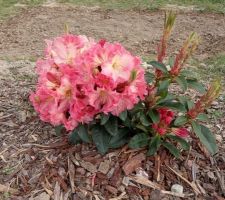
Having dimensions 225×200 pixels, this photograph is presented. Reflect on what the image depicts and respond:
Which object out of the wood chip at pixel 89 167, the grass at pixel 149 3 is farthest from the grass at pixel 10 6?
the wood chip at pixel 89 167

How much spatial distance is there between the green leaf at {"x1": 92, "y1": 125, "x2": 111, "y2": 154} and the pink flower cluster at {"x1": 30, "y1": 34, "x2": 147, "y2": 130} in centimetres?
17

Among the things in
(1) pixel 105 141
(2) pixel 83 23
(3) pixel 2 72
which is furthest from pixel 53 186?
(2) pixel 83 23

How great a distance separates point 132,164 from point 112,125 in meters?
0.26

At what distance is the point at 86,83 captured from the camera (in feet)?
6.77

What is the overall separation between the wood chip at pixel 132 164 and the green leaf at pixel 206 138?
0.33 meters

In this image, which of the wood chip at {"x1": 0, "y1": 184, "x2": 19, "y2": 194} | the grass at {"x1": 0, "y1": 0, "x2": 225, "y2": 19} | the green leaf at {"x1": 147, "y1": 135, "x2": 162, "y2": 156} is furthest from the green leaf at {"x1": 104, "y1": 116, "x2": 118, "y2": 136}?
the grass at {"x1": 0, "y1": 0, "x2": 225, "y2": 19}

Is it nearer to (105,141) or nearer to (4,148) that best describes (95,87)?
(105,141)

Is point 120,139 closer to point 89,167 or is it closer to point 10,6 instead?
point 89,167

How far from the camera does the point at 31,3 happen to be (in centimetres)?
686

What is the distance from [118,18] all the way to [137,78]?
4.27 m

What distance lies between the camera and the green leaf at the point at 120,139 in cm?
237

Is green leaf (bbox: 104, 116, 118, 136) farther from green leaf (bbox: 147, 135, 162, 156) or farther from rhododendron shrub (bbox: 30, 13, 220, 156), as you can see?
green leaf (bbox: 147, 135, 162, 156)

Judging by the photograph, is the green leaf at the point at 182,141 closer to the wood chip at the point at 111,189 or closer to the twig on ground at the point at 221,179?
the twig on ground at the point at 221,179

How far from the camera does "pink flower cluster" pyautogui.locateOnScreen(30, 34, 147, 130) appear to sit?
6.74 ft
